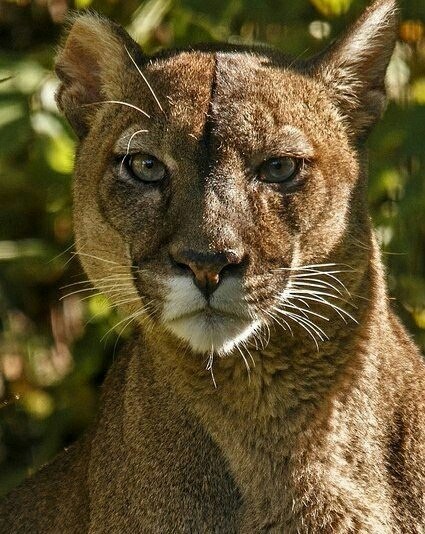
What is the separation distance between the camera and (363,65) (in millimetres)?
5062

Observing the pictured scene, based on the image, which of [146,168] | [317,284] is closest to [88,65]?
[146,168]

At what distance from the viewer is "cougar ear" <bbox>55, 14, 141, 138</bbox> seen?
16.5 ft

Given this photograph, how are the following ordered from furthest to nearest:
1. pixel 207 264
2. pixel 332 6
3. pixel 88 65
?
pixel 332 6 < pixel 88 65 < pixel 207 264

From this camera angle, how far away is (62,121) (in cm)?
638

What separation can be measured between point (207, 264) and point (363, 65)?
4.54 ft

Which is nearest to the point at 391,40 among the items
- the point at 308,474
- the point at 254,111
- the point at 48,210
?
the point at 254,111

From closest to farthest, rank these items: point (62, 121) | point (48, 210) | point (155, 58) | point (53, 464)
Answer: point (155, 58)
point (53, 464)
point (62, 121)
point (48, 210)

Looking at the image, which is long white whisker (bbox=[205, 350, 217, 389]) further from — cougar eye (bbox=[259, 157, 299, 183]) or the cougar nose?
cougar eye (bbox=[259, 157, 299, 183])

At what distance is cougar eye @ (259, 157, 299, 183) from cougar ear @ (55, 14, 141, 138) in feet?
2.76

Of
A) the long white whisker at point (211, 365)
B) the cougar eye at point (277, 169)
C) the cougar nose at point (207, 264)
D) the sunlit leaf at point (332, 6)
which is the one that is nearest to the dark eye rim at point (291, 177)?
the cougar eye at point (277, 169)

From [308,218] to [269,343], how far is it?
485 mm

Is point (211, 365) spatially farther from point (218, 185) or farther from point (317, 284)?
point (218, 185)

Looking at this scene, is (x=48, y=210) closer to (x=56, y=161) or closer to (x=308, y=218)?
(x=56, y=161)

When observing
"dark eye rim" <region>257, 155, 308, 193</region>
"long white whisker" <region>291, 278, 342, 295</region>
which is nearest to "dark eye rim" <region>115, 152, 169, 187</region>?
"dark eye rim" <region>257, 155, 308, 193</region>
